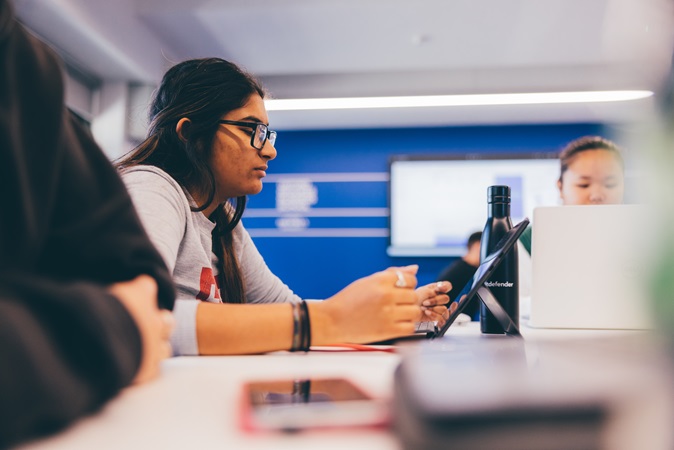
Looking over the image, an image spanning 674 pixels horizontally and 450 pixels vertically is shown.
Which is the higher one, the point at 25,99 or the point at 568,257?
the point at 25,99

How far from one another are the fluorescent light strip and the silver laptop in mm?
3006

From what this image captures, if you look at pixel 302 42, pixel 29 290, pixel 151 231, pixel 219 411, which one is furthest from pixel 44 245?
pixel 302 42

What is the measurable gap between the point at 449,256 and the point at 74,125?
410 cm

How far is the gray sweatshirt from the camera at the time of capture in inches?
33.2

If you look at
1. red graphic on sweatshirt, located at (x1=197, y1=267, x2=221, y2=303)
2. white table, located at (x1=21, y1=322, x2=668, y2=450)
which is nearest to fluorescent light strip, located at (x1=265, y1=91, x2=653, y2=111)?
red graphic on sweatshirt, located at (x1=197, y1=267, x2=221, y2=303)

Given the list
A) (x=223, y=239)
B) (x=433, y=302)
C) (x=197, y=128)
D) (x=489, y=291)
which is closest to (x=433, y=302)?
(x=433, y=302)

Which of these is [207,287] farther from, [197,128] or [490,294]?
[490,294]

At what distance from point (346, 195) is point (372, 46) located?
1.47 metres

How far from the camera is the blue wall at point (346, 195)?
4508mm

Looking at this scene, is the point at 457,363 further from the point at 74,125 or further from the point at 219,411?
the point at 74,125

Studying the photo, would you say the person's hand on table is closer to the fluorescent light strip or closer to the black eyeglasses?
the black eyeglasses

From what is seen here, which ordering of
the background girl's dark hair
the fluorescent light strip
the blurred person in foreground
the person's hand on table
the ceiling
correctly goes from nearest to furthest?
the blurred person in foreground → the person's hand on table → the background girl's dark hair → the ceiling → the fluorescent light strip

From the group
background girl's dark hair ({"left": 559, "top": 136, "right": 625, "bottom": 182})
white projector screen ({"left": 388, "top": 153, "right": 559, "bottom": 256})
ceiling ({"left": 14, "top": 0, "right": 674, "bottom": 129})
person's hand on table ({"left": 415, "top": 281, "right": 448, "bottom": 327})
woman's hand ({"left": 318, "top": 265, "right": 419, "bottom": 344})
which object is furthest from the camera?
white projector screen ({"left": 388, "top": 153, "right": 559, "bottom": 256})

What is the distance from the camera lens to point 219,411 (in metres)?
0.46
